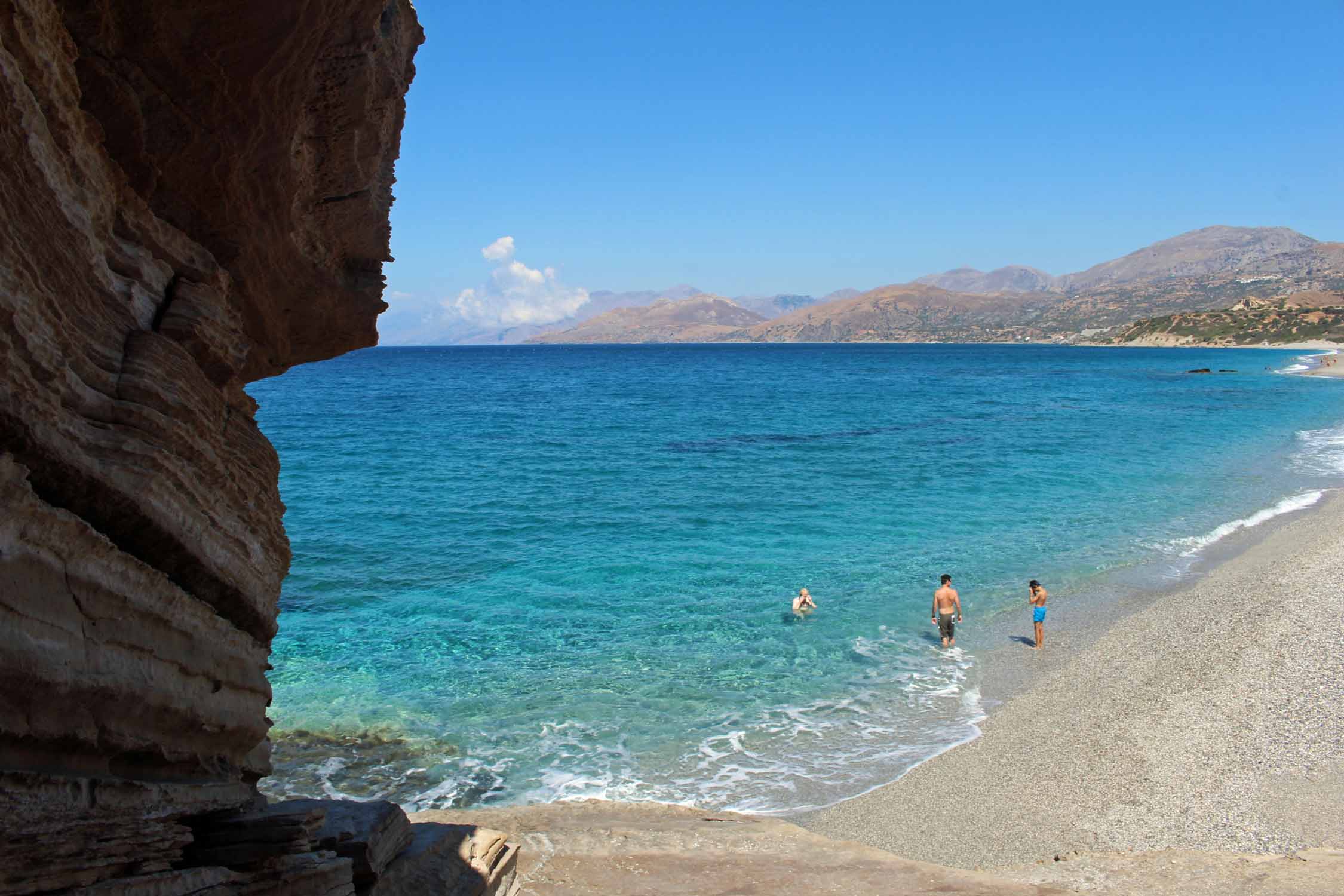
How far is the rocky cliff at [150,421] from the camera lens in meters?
3.74

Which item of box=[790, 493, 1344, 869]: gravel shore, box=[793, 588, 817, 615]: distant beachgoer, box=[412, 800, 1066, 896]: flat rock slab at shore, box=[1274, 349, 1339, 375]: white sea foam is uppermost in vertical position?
box=[1274, 349, 1339, 375]: white sea foam

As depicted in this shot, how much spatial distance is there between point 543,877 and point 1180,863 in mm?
5824

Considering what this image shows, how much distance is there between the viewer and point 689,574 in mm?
21719

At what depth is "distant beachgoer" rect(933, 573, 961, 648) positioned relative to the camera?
648 inches

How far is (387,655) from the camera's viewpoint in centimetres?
1650

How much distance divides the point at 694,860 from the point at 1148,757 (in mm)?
6555

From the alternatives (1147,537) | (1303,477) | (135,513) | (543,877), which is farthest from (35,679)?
(1303,477)

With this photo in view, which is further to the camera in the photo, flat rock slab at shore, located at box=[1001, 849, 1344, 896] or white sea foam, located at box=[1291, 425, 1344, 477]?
white sea foam, located at box=[1291, 425, 1344, 477]

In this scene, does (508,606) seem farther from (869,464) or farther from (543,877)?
(869,464)

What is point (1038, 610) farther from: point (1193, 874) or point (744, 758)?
point (1193, 874)

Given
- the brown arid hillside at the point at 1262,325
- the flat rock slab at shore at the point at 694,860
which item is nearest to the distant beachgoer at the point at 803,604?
the flat rock slab at shore at the point at 694,860

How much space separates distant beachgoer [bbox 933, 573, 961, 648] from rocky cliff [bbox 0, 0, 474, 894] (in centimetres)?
1232

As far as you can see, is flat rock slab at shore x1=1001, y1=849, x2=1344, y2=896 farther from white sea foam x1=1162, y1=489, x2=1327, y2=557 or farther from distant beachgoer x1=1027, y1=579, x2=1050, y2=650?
white sea foam x1=1162, y1=489, x2=1327, y2=557

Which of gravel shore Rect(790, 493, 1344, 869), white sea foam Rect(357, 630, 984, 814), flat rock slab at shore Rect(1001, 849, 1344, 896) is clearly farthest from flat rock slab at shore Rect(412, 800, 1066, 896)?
gravel shore Rect(790, 493, 1344, 869)
